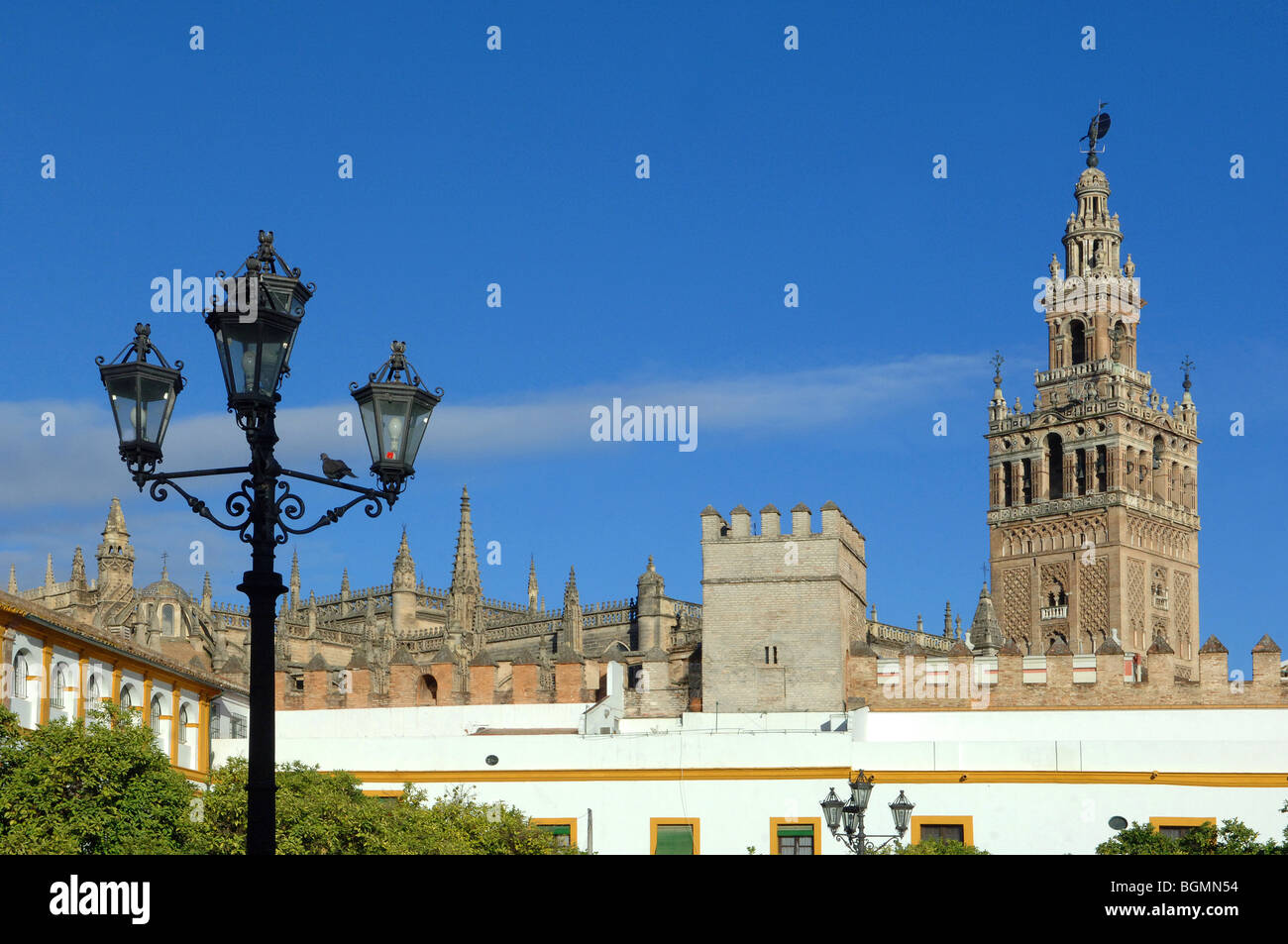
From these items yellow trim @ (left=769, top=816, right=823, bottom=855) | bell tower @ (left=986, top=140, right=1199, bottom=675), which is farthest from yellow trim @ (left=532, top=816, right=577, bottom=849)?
bell tower @ (left=986, top=140, right=1199, bottom=675)

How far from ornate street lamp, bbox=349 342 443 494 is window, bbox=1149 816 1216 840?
2576cm

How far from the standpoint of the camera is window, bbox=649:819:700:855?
3619 cm

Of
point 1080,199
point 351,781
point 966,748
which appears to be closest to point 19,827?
point 351,781

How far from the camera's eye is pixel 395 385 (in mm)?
11805

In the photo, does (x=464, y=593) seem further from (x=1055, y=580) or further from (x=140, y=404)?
(x=140, y=404)

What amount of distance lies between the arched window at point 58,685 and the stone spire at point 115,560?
25.1 m

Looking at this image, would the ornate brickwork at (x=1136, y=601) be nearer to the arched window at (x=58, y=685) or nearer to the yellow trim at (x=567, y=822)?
the yellow trim at (x=567, y=822)

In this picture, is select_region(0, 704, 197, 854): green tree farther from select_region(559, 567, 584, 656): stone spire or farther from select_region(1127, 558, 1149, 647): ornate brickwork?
select_region(1127, 558, 1149, 647): ornate brickwork

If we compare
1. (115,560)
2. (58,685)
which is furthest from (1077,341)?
(58,685)

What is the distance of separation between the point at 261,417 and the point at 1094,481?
230 feet

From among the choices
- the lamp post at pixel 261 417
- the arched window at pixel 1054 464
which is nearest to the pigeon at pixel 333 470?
the lamp post at pixel 261 417

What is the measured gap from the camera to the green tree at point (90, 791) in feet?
93.8
